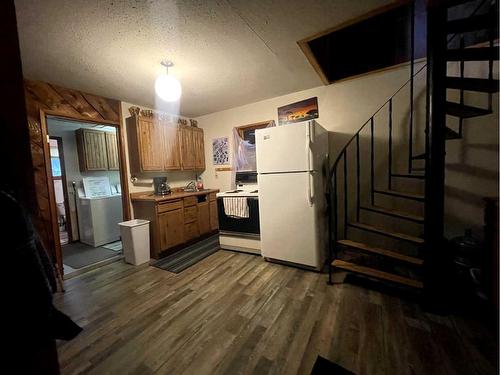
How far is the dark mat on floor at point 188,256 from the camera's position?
2.71 meters

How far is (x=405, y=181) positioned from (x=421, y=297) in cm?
135

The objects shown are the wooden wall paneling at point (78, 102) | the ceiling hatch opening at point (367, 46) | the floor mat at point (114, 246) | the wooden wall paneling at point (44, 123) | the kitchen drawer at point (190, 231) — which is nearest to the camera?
the ceiling hatch opening at point (367, 46)

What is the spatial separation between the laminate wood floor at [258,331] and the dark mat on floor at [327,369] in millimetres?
37

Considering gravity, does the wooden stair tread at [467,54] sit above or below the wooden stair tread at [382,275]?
above

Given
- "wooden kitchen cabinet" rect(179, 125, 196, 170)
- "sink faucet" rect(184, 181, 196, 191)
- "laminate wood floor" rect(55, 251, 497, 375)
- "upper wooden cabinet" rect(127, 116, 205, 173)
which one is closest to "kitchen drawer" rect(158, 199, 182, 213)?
"upper wooden cabinet" rect(127, 116, 205, 173)

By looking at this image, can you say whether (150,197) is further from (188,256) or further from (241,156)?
(241,156)

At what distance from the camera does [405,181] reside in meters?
2.55

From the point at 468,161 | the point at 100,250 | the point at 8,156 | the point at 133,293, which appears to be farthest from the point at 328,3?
the point at 100,250

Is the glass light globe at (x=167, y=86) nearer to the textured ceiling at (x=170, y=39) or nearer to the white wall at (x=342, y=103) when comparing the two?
the textured ceiling at (x=170, y=39)

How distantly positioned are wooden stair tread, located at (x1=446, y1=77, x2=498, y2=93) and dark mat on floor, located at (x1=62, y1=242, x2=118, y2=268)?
4.48 m

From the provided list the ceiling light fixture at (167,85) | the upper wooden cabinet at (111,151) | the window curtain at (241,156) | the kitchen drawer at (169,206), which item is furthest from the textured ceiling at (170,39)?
the upper wooden cabinet at (111,151)

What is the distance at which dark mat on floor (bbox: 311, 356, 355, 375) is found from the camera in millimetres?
1207

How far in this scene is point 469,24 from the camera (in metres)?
1.59

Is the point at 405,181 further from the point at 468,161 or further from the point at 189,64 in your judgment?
the point at 189,64
